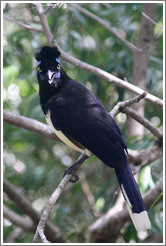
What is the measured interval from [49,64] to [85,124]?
0.55 meters

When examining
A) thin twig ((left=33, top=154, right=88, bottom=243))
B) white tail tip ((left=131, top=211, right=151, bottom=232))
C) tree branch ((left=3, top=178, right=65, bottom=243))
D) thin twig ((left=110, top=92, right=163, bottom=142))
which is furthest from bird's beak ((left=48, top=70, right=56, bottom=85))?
white tail tip ((left=131, top=211, right=151, bottom=232))

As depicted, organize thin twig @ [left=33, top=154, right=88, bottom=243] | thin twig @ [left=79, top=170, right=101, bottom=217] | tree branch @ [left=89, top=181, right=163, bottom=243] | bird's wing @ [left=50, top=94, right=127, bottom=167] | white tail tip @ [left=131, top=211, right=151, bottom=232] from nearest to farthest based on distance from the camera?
thin twig @ [left=33, top=154, right=88, bottom=243], white tail tip @ [left=131, top=211, right=151, bottom=232], bird's wing @ [left=50, top=94, right=127, bottom=167], tree branch @ [left=89, top=181, right=163, bottom=243], thin twig @ [left=79, top=170, right=101, bottom=217]

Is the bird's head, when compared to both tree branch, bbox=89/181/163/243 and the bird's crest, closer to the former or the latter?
the bird's crest

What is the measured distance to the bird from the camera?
3.32m

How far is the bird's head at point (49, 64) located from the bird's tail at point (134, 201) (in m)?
0.88

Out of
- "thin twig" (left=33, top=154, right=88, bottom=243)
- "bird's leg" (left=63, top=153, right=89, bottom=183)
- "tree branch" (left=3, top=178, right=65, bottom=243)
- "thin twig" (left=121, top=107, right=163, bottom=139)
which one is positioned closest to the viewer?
"thin twig" (left=33, top=154, right=88, bottom=243)

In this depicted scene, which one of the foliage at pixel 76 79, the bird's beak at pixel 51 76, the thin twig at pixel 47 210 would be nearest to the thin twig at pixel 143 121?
the foliage at pixel 76 79

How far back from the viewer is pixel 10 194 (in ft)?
13.9

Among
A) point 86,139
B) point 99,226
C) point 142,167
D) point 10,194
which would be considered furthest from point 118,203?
point 86,139

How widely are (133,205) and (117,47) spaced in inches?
83.1

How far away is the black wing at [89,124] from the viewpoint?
3422 mm

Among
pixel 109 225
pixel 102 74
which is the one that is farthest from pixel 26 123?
pixel 109 225

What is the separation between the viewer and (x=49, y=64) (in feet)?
12.1

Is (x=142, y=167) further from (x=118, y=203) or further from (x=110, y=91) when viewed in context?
(x=110, y=91)
